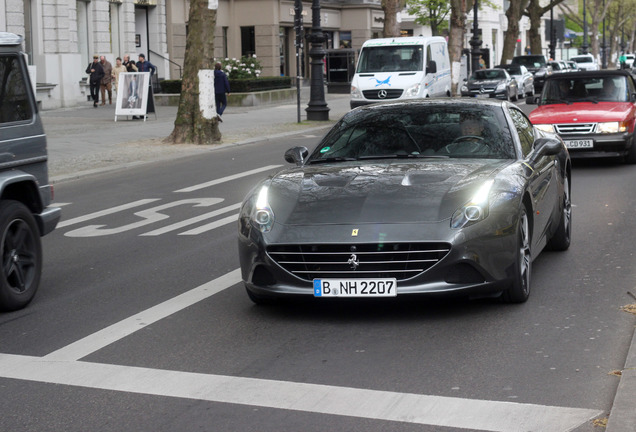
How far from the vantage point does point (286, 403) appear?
5.27m

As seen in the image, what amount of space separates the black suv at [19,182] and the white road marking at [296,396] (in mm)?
1413

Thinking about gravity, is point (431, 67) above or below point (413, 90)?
above

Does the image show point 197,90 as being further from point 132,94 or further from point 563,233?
point 563,233

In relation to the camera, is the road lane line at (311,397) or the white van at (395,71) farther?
the white van at (395,71)

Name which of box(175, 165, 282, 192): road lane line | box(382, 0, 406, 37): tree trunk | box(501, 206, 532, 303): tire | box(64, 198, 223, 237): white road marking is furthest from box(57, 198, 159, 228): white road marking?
box(382, 0, 406, 37): tree trunk

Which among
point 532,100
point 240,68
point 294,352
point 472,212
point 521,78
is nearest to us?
point 294,352

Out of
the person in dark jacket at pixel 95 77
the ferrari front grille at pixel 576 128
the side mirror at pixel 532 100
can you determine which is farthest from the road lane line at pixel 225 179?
the person in dark jacket at pixel 95 77

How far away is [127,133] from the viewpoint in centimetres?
2703

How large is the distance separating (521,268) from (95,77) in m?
33.4

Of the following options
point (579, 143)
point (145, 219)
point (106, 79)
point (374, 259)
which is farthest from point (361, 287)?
point (106, 79)

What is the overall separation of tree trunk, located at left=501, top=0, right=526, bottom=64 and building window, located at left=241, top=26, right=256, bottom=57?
49.2ft

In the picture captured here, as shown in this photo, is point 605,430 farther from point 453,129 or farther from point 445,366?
point 453,129

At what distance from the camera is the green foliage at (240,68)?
135 ft

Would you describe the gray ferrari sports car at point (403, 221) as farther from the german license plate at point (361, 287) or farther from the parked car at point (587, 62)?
the parked car at point (587, 62)
